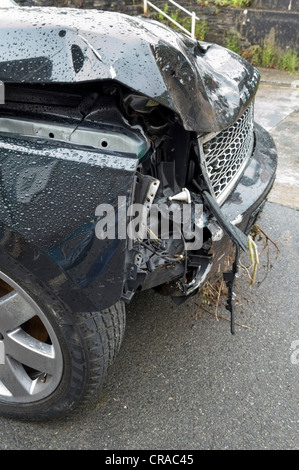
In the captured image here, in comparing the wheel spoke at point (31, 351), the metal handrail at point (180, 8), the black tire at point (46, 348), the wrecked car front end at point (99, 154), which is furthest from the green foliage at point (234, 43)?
the wheel spoke at point (31, 351)

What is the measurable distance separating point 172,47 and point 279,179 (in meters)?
2.63

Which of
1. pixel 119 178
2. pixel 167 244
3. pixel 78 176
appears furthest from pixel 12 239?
pixel 167 244

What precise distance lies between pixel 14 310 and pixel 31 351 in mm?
198

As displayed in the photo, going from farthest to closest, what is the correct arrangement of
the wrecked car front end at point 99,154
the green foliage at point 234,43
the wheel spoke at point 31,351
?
the green foliage at point 234,43 → the wheel spoke at point 31,351 → the wrecked car front end at point 99,154

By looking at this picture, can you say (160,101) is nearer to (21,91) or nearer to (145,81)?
(145,81)

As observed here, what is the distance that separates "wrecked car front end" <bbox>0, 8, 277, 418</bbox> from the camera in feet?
4.90

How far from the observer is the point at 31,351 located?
1.81 meters

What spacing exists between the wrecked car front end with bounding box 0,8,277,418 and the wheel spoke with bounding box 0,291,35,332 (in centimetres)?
16

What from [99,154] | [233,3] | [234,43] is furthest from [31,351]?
[233,3]

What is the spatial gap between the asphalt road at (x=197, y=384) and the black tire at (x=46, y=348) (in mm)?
184

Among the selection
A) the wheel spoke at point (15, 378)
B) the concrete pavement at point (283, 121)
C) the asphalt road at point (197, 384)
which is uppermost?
the wheel spoke at point (15, 378)

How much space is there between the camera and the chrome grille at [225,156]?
1978 millimetres

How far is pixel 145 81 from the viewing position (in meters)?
1.50

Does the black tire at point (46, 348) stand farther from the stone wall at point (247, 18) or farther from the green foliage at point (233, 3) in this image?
the green foliage at point (233, 3)
